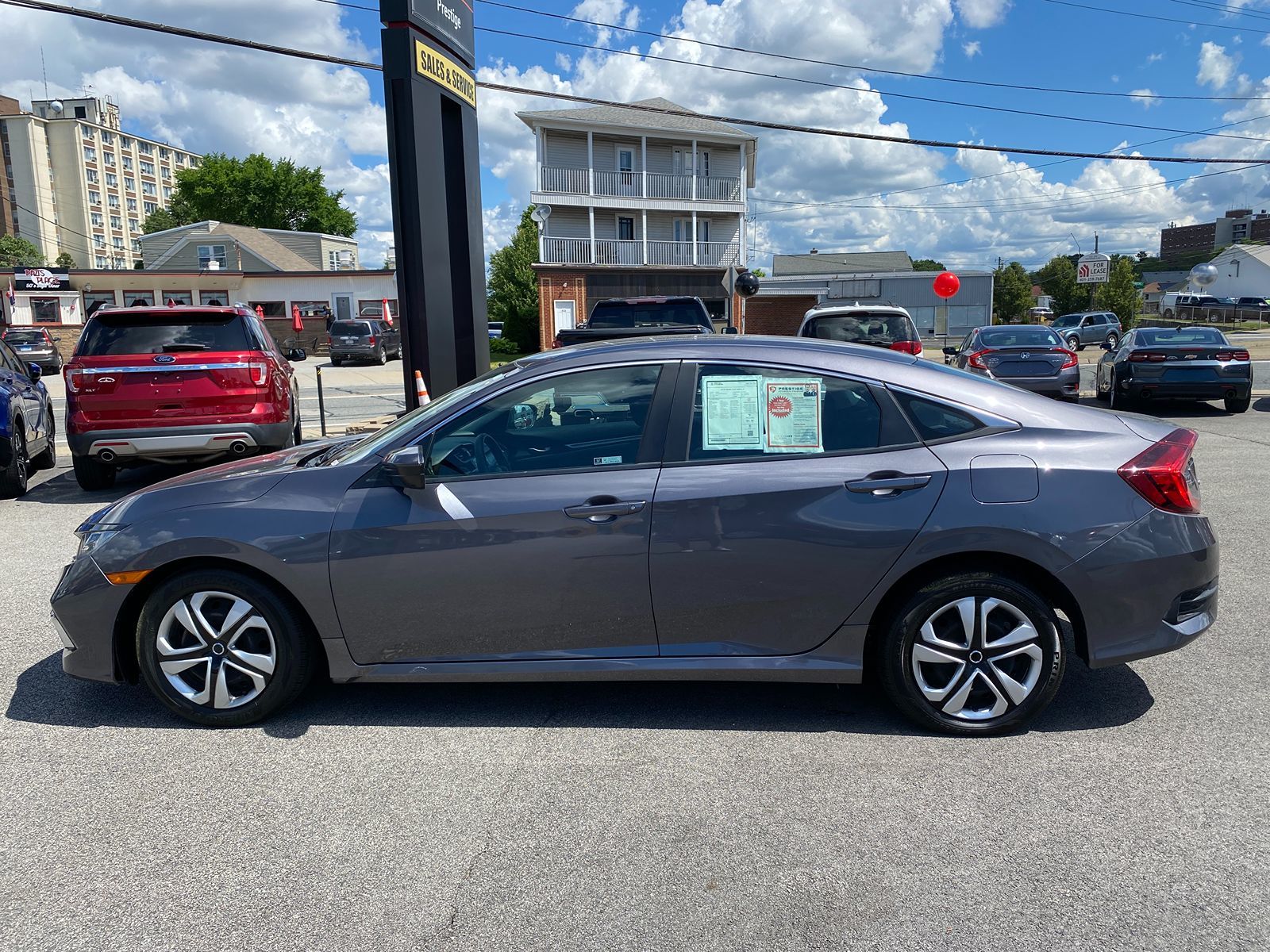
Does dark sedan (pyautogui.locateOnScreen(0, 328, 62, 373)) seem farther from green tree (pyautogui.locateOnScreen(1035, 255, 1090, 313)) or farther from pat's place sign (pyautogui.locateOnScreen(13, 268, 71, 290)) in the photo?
green tree (pyautogui.locateOnScreen(1035, 255, 1090, 313))

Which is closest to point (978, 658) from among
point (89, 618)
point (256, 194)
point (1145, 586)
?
point (1145, 586)

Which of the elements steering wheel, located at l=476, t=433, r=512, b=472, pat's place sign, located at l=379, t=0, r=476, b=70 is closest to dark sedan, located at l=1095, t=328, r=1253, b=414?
pat's place sign, located at l=379, t=0, r=476, b=70

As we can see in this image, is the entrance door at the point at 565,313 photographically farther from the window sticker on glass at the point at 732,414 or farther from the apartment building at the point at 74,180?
the apartment building at the point at 74,180

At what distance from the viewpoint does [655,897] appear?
9.63 feet

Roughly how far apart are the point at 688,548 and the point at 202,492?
2.04 m

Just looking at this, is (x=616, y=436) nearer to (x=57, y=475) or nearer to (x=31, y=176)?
(x=57, y=475)

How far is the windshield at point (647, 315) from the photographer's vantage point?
48.1ft

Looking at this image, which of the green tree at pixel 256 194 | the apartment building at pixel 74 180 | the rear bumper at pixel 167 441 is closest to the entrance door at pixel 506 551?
the rear bumper at pixel 167 441

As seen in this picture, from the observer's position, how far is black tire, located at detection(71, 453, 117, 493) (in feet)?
31.7

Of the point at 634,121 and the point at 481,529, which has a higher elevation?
the point at 634,121

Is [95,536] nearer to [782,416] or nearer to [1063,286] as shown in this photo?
[782,416]

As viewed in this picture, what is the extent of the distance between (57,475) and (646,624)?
9.82 metres

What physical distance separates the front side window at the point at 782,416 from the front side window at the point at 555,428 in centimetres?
25

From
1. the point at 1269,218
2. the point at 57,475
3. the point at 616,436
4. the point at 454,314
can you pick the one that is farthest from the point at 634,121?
the point at 1269,218
